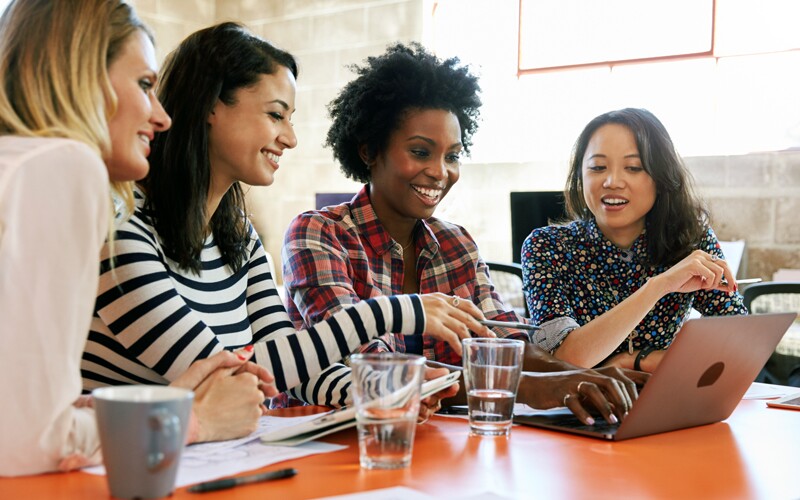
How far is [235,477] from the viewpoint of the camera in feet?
2.78

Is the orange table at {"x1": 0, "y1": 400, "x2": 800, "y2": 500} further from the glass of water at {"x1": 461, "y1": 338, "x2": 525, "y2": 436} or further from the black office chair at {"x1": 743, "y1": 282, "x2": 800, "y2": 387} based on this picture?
the black office chair at {"x1": 743, "y1": 282, "x2": 800, "y2": 387}

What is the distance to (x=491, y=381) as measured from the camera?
110 centimetres

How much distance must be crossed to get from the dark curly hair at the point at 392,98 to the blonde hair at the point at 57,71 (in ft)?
2.97

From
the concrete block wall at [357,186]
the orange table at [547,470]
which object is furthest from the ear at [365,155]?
the concrete block wall at [357,186]

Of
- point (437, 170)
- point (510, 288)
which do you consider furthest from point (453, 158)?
point (510, 288)

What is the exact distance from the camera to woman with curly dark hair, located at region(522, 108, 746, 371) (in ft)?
6.61

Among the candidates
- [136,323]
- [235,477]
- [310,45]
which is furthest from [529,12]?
[235,477]

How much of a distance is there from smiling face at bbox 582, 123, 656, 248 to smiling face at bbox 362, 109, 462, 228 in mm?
398

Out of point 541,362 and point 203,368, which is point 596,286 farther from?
point 203,368

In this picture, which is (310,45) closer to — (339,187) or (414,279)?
(339,187)

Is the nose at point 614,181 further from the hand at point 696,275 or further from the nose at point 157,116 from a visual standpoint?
the nose at point 157,116

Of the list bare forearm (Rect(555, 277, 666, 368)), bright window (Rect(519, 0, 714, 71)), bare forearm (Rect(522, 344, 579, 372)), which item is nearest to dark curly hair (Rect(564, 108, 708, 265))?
bare forearm (Rect(555, 277, 666, 368))

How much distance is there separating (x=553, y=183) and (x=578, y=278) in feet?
6.95

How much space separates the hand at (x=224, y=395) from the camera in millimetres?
1013
